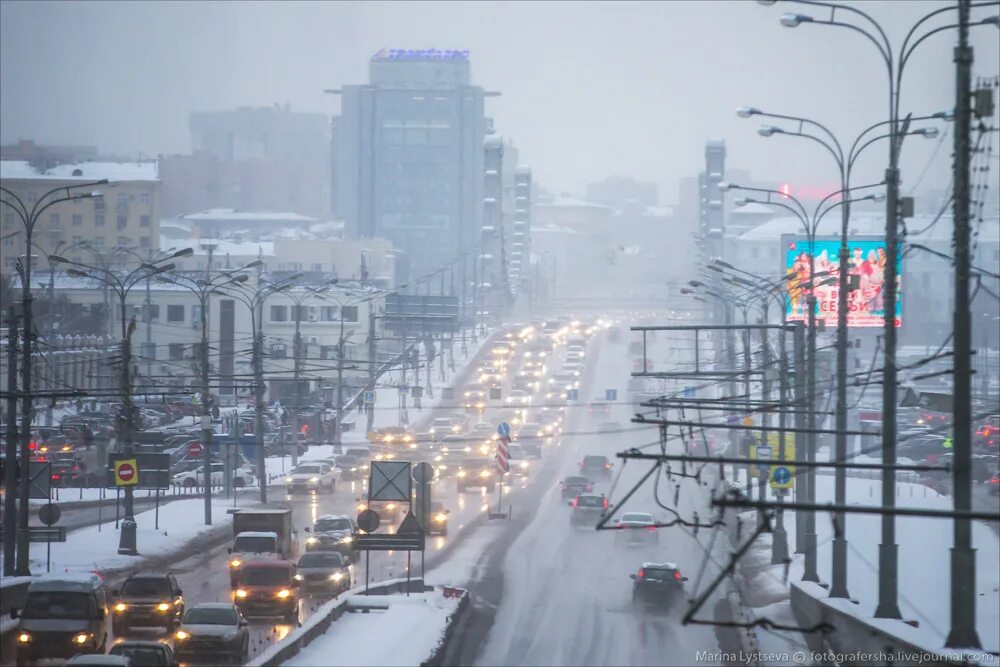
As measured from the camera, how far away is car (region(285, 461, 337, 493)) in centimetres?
5022

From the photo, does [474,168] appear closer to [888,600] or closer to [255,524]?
[255,524]

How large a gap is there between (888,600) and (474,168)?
147151 mm

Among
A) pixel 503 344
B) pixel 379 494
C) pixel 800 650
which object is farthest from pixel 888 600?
pixel 503 344

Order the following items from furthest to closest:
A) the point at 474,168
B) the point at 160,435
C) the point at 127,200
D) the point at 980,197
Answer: the point at 474,168 → the point at 127,200 → the point at 160,435 → the point at 980,197

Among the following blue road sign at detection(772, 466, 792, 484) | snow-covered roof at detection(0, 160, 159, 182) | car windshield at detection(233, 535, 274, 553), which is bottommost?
car windshield at detection(233, 535, 274, 553)

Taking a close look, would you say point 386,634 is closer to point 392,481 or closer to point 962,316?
point 392,481

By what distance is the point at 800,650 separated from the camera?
23578 mm

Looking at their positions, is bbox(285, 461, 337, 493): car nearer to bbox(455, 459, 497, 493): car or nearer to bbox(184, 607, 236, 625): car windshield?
bbox(455, 459, 497, 493): car

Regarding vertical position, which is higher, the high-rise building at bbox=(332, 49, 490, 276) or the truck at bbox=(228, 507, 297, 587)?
the high-rise building at bbox=(332, 49, 490, 276)

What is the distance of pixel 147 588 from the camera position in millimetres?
25609

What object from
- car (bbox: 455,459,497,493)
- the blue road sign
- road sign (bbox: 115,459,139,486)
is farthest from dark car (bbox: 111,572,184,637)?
car (bbox: 455,459,497,493)

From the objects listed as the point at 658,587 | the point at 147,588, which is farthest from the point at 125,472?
the point at 658,587

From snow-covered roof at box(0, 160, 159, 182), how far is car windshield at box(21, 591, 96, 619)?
332ft

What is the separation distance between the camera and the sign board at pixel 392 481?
29.9 metres
